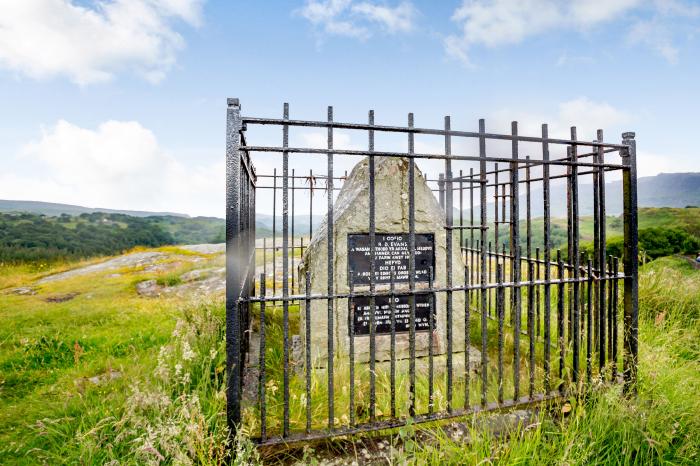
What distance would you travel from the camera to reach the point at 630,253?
11.4ft

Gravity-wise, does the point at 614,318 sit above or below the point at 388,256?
below

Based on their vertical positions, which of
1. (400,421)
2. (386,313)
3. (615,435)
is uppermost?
(386,313)

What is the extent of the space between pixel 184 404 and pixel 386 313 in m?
2.41

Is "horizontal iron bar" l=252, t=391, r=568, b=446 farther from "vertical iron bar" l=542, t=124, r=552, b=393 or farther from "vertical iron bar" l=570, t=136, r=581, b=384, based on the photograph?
"vertical iron bar" l=570, t=136, r=581, b=384

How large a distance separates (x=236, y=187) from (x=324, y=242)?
1.88 m

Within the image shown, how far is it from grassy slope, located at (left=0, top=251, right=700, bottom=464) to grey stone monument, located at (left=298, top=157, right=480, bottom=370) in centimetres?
139

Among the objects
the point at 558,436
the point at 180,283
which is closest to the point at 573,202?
the point at 558,436

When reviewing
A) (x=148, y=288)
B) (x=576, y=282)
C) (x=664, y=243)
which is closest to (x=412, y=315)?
(x=576, y=282)

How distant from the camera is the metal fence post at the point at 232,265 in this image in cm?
235

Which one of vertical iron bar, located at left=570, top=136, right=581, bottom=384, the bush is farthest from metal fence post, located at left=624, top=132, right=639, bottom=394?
the bush

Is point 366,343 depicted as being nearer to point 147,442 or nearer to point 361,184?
point 361,184

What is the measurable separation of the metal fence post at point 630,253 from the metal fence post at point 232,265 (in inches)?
144

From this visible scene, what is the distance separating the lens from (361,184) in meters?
4.43

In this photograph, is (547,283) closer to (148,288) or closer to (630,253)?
(630,253)
